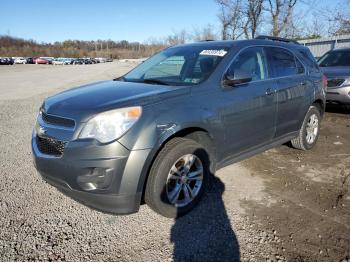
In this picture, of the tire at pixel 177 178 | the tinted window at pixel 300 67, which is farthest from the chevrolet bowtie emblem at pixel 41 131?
the tinted window at pixel 300 67

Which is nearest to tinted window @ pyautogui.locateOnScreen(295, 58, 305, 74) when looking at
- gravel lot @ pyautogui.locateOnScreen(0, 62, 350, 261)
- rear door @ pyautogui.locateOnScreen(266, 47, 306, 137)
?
rear door @ pyautogui.locateOnScreen(266, 47, 306, 137)

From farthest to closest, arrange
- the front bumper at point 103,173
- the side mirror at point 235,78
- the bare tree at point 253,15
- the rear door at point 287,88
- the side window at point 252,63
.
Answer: the bare tree at point 253,15, the rear door at point 287,88, the side window at point 252,63, the side mirror at point 235,78, the front bumper at point 103,173

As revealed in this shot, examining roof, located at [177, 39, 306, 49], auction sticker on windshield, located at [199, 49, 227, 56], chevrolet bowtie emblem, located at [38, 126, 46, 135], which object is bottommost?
chevrolet bowtie emblem, located at [38, 126, 46, 135]

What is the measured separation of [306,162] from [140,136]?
10.6 feet

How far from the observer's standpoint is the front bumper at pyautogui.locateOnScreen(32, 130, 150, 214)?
272cm

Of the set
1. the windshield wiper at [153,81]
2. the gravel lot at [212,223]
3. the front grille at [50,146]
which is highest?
the windshield wiper at [153,81]

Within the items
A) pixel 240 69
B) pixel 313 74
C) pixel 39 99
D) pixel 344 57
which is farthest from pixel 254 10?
pixel 240 69

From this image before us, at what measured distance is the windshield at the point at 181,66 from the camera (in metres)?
3.69

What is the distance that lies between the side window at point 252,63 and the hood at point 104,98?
2.85 ft

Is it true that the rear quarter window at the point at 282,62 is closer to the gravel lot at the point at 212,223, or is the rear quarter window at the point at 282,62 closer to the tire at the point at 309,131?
the tire at the point at 309,131

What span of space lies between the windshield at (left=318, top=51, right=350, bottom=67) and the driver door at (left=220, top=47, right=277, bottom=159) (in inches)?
251

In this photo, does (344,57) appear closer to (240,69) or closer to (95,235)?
(240,69)

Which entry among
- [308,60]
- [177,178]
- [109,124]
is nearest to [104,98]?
[109,124]

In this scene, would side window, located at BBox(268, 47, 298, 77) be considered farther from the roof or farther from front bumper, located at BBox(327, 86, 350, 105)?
front bumper, located at BBox(327, 86, 350, 105)
